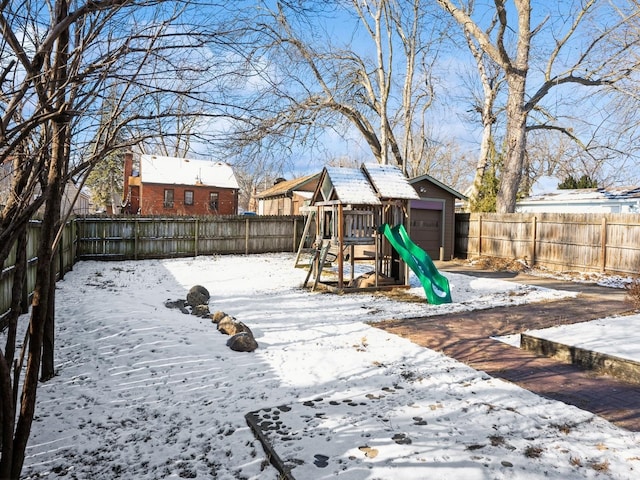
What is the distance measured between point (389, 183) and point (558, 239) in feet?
24.2

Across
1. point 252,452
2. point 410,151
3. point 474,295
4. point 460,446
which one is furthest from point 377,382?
point 410,151

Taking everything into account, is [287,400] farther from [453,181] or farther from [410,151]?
[453,181]

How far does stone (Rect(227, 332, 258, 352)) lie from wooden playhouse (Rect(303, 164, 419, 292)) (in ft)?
14.6

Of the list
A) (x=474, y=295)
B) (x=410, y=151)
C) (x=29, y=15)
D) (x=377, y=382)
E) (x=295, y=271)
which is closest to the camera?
(x=29, y=15)

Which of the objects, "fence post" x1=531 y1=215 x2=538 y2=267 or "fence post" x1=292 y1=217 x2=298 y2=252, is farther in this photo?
"fence post" x1=292 y1=217 x2=298 y2=252

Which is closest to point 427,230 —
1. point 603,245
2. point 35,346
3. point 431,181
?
point 431,181

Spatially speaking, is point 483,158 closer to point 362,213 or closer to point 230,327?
point 362,213

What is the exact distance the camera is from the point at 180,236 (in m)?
16.7

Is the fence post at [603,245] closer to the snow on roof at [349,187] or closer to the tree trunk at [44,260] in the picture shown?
the snow on roof at [349,187]

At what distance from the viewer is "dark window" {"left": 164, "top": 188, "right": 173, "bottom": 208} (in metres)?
29.5

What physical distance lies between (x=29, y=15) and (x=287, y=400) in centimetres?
338

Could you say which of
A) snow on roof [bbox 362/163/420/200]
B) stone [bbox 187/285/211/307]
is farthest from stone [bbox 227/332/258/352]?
snow on roof [bbox 362/163/420/200]

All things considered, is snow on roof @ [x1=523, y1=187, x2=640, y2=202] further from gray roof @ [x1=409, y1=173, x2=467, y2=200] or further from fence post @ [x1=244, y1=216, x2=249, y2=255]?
fence post @ [x1=244, y1=216, x2=249, y2=255]

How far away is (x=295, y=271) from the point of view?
1305 cm
